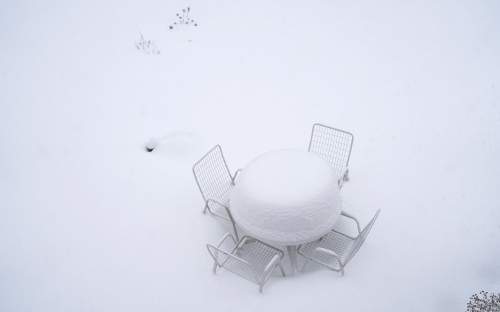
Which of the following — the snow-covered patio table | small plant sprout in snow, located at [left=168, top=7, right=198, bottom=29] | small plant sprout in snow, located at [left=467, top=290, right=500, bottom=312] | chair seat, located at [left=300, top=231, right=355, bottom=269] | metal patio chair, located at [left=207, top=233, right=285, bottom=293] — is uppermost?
small plant sprout in snow, located at [left=168, top=7, right=198, bottom=29]

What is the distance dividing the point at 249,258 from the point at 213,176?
47.3 inches

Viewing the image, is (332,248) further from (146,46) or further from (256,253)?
(146,46)

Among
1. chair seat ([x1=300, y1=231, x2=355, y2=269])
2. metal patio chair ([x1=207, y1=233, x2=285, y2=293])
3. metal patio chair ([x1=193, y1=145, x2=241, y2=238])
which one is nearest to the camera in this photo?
metal patio chair ([x1=207, y1=233, x2=285, y2=293])

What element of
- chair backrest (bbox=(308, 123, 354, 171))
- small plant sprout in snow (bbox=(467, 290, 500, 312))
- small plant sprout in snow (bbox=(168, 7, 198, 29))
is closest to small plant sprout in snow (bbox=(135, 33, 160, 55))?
small plant sprout in snow (bbox=(168, 7, 198, 29))

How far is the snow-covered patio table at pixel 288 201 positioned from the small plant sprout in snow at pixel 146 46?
484cm

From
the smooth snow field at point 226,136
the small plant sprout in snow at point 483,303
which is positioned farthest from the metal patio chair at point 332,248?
the small plant sprout in snow at point 483,303

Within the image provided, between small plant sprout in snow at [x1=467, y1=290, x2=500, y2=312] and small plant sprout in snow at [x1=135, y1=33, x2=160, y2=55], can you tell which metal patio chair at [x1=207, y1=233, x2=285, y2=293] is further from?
small plant sprout in snow at [x1=135, y1=33, x2=160, y2=55]

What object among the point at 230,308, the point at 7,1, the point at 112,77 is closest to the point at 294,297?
the point at 230,308

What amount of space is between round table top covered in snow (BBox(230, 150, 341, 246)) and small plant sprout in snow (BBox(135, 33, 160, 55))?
485cm

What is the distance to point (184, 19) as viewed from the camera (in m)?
8.99

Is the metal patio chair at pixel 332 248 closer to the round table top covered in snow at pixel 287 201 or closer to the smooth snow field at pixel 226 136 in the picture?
the smooth snow field at pixel 226 136

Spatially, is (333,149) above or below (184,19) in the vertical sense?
below

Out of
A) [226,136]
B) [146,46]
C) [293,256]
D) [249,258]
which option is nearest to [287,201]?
[293,256]

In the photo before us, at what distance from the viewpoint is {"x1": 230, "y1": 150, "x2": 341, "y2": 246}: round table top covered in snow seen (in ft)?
13.2
